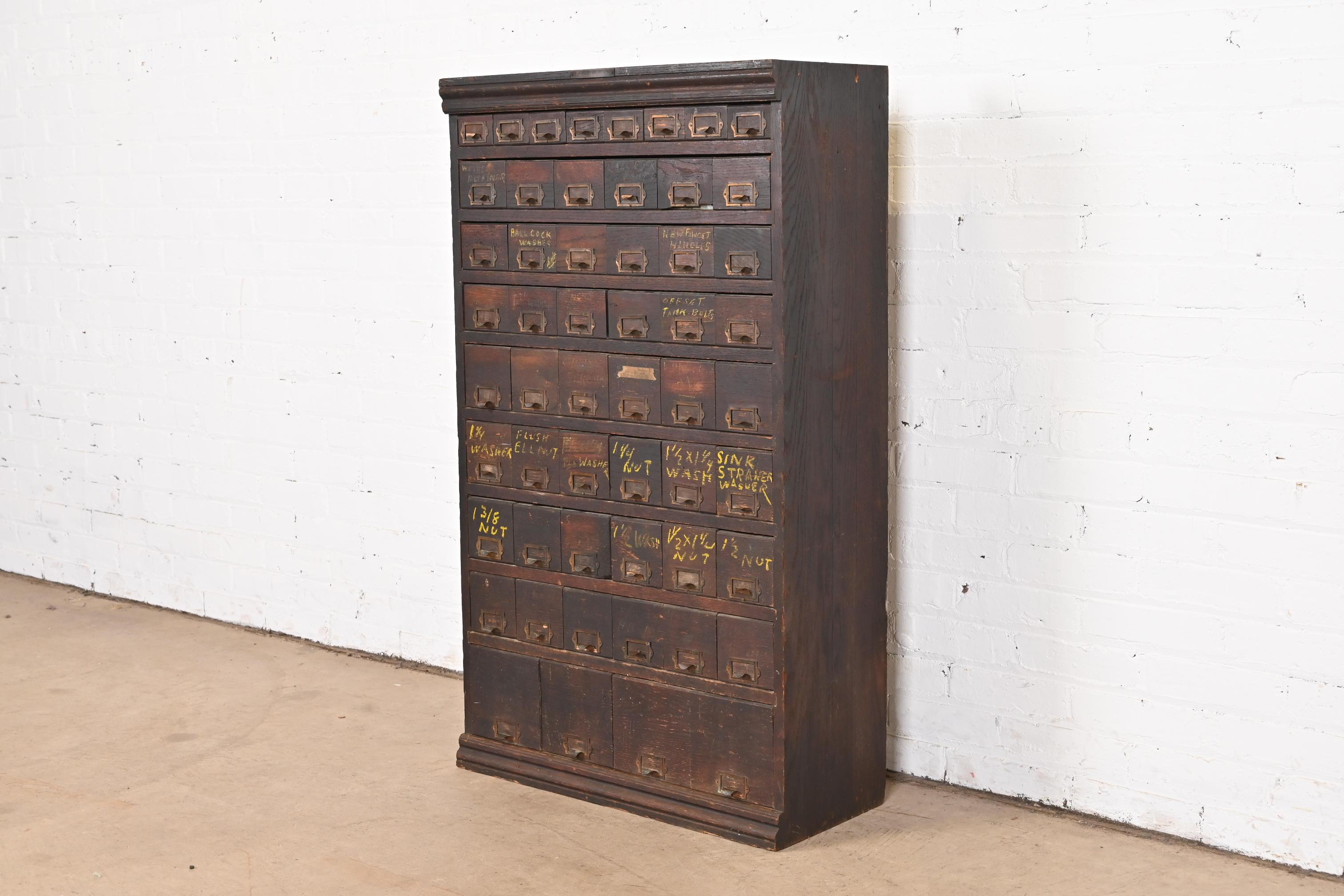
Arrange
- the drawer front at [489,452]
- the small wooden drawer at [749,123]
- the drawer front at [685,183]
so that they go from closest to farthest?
the small wooden drawer at [749,123] → the drawer front at [685,183] → the drawer front at [489,452]

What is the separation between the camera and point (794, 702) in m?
3.20

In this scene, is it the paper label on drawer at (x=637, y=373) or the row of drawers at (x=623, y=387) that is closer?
the row of drawers at (x=623, y=387)


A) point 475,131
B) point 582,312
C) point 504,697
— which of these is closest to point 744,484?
point 582,312

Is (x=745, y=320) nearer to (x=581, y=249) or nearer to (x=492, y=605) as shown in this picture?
(x=581, y=249)

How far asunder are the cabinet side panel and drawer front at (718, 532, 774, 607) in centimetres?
4

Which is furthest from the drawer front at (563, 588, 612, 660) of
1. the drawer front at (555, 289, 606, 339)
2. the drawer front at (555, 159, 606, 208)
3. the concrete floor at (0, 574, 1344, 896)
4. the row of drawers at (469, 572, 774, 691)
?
the drawer front at (555, 159, 606, 208)

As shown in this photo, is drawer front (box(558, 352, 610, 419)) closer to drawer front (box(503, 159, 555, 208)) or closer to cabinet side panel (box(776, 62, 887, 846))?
drawer front (box(503, 159, 555, 208))

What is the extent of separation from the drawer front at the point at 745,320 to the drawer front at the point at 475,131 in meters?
0.71

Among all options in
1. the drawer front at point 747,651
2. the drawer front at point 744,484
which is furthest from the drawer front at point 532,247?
the drawer front at point 747,651

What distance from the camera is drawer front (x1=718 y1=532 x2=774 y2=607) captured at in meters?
3.16

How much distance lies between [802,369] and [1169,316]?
2.54ft

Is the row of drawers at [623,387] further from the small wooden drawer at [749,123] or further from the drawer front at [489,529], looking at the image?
the small wooden drawer at [749,123]

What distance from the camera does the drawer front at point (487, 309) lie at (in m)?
3.50

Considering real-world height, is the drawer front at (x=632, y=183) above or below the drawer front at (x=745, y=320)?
above
